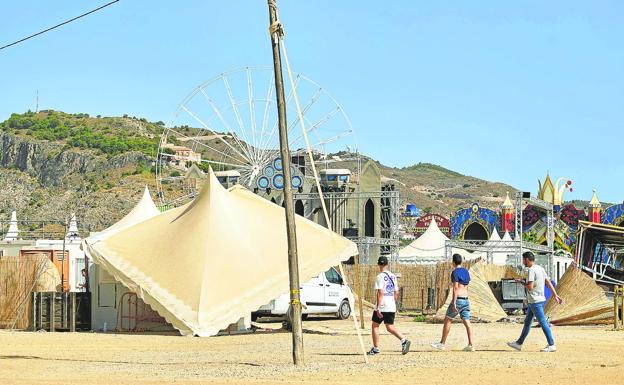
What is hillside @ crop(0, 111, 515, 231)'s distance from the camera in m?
110

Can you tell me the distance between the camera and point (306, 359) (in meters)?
16.4

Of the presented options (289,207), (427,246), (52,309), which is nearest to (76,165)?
(427,246)

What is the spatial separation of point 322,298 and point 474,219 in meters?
52.1

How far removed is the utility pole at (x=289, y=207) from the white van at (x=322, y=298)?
37.2ft

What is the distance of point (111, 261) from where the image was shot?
958 inches

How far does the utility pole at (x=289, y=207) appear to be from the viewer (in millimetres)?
15141

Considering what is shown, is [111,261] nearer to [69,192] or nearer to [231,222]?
[231,222]

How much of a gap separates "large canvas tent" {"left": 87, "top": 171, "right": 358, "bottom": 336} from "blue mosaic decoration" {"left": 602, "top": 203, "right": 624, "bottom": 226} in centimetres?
4673

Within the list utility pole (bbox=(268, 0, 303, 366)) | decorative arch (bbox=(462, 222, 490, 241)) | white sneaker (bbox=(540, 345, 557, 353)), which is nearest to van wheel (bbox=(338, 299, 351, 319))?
white sneaker (bbox=(540, 345, 557, 353))

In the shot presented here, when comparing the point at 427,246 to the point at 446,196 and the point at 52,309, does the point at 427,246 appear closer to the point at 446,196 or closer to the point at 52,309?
the point at 52,309

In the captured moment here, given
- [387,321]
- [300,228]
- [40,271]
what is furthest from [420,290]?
[387,321]

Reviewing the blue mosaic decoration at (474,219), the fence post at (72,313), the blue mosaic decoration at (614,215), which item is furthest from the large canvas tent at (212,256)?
the blue mosaic decoration at (474,219)

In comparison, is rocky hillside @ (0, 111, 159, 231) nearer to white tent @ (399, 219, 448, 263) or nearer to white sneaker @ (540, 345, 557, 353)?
white tent @ (399, 219, 448, 263)

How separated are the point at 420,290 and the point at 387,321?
22.1 m
